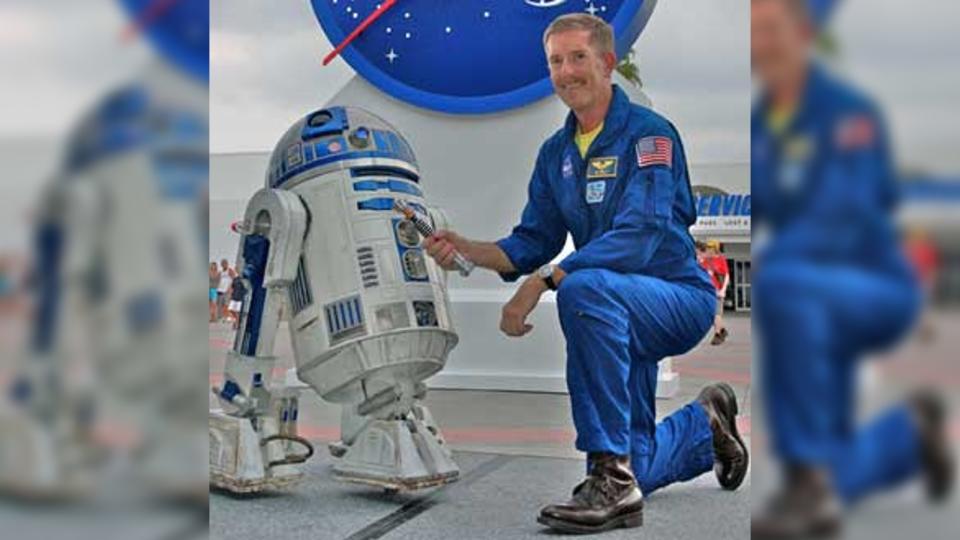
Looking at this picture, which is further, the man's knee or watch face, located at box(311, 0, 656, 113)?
watch face, located at box(311, 0, 656, 113)

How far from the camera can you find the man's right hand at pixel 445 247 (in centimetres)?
261

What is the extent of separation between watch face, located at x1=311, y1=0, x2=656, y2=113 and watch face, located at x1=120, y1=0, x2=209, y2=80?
2.93 m

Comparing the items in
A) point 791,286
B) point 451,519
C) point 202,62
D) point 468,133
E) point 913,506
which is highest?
point 468,133

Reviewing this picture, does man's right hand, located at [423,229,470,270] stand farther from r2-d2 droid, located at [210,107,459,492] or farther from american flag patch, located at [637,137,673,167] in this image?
american flag patch, located at [637,137,673,167]

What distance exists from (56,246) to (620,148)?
171 centimetres

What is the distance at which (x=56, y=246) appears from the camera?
899 mm

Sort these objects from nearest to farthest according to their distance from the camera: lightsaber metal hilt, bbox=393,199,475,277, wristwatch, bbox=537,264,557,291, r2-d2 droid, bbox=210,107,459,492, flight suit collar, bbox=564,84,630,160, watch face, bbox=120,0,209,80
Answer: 1. watch face, bbox=120,0,209,80
2. wristwatch, bbox=537,264,557,291
3. flight suit collar, bbox=564,84,630,160
4. r2-d2 droid, bbox=210,107,459,492
5. lightsaber metal hilt, bbox=393,199,475,277

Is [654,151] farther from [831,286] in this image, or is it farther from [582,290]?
[831,286]

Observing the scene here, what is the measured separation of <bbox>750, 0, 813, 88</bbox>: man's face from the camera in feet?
2.46

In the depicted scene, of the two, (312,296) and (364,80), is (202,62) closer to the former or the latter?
(312,296)

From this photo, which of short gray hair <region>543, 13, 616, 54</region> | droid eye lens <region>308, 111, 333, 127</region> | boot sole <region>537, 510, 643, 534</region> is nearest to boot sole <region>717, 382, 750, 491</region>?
boot sole <region>537, 510, 643, 534</region>

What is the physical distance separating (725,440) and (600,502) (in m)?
0.65

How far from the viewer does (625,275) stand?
2.33m

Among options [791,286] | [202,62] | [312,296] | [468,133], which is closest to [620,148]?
[312,296]
